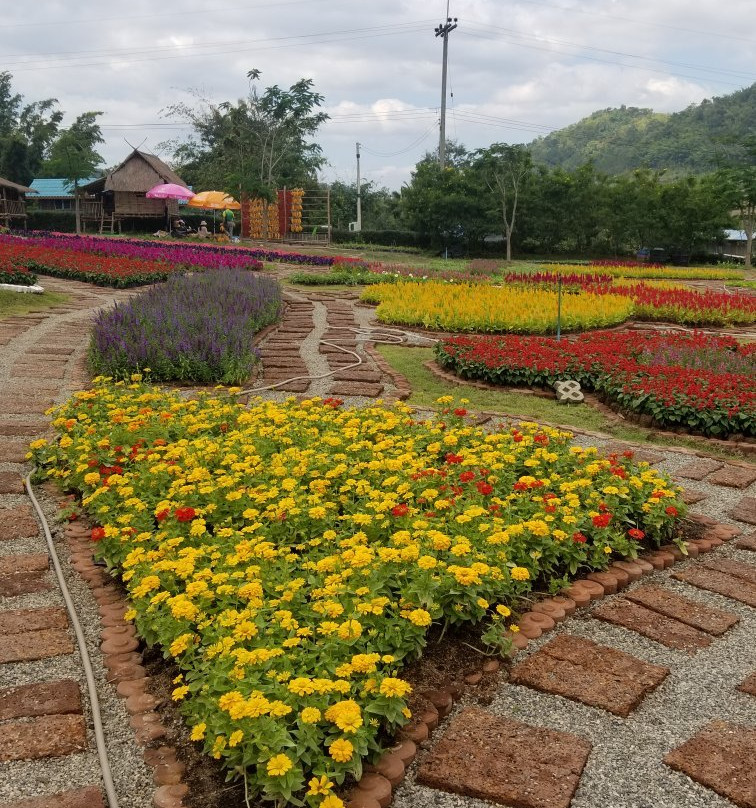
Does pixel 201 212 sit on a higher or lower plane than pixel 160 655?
higher

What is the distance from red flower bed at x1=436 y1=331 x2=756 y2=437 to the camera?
591 cm

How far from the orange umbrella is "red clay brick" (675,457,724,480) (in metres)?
28.9

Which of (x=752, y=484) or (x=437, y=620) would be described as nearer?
(x=437, y=620)

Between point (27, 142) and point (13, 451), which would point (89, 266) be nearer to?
point (13, 451)

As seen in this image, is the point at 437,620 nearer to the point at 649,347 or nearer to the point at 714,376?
the point at 714,376

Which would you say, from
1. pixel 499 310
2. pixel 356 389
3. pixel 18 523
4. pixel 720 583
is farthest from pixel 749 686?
pixel 499 310

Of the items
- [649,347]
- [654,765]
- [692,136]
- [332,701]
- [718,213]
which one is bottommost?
[654,765]

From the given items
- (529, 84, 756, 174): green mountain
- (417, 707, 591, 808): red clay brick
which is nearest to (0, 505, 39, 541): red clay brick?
(417, 707, 591, 808): red clay brick

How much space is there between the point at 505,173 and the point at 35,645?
97.3ft

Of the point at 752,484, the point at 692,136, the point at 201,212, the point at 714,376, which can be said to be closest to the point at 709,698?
the point at 752,484

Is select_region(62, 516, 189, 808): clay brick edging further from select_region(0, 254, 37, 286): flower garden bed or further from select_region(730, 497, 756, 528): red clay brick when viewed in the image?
select_region(0, 254, 37, 286): flower garden bed

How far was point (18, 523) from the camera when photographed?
407cm

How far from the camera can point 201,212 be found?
135ft

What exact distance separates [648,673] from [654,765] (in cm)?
49
